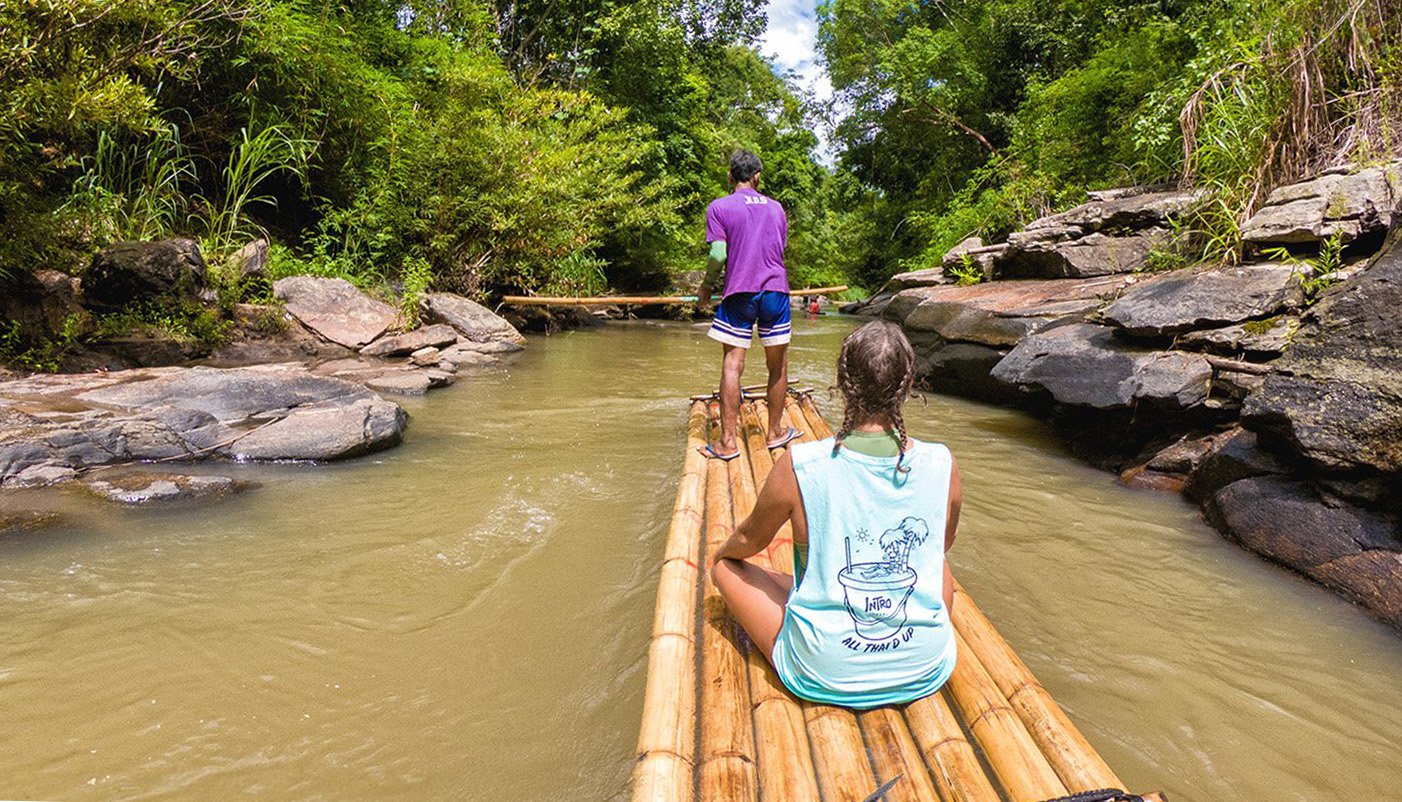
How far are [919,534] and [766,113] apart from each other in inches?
936

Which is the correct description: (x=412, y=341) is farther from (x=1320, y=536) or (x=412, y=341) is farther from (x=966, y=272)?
(x=1320, y=536)

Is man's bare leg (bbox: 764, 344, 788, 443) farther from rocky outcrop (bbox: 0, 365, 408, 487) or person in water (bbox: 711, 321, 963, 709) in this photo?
rocky outcrop (bbox: 0, 365, 408, 487)

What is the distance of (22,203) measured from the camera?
182 inches

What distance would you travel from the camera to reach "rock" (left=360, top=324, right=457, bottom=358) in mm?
6828

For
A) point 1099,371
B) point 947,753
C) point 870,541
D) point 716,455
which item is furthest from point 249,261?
point 947,753

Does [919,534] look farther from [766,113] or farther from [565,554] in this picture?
[766,113]

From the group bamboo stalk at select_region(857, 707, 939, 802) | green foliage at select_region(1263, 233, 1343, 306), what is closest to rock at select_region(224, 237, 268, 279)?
bamboo stalk at select_region(857, 707, 939, 802)

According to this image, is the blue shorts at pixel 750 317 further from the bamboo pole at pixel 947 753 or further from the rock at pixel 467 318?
the rock at pixel 467 318

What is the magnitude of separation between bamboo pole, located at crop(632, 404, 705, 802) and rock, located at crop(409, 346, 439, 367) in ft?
16.1

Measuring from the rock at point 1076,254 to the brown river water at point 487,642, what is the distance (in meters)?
3.11

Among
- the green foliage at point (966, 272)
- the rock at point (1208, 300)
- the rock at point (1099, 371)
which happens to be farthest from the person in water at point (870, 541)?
the green foliage at point (966, 272)

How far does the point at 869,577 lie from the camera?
4.96 ft

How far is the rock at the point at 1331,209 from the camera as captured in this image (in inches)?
147

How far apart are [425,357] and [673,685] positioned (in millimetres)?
5911
